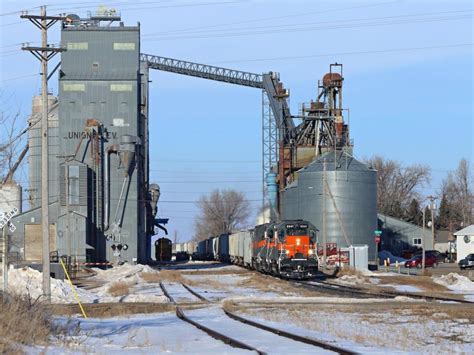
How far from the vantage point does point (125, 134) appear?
274 ft

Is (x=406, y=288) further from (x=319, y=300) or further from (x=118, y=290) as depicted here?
(x=118, y=290)

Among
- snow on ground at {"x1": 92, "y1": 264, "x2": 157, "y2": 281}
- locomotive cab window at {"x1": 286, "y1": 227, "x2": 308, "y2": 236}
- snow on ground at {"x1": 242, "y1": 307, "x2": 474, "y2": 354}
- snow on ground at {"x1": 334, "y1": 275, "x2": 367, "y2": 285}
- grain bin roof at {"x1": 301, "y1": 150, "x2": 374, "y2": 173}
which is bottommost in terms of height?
snow on ground at {"x1": 92, "y1": 264, "x2": 157, "y2": 281}

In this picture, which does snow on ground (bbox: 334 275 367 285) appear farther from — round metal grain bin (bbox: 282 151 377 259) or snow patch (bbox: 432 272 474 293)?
round metal grain bin (bbox: 282 151 377 259)

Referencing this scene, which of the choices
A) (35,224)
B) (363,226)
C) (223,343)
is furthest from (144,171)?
(223,343)

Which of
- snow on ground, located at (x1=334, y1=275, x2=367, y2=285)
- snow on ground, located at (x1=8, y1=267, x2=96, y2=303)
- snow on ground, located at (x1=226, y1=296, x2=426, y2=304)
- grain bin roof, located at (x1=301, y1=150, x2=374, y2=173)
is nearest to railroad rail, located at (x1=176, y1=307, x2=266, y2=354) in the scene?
snow on ground, located at (x1=226, y1=296, x2=426, y2=304)

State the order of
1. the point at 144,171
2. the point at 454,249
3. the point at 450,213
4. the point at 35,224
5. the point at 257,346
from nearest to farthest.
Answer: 1. the point at 257,346
2. the point at 35,224
3. the point at 144,171
4. the point at 454,249
5. the point at 450,213

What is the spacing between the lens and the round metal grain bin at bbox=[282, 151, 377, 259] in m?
81.4

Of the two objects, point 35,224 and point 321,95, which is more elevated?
point 321,95

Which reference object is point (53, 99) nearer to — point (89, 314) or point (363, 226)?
point (363, 226)

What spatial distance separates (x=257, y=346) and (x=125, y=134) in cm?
6808

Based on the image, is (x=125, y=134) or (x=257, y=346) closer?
(x=257, y=346)

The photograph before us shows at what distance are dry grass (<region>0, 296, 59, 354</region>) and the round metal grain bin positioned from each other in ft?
204

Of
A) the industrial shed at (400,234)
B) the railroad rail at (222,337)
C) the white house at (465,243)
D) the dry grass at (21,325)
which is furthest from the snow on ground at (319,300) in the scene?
the industrial shed at (400,234)

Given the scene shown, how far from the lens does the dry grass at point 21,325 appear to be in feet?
49.9
